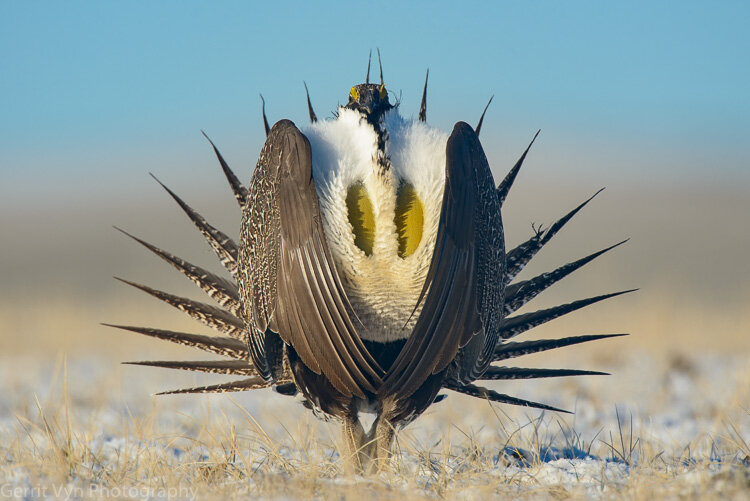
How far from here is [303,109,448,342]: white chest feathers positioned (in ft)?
9.16

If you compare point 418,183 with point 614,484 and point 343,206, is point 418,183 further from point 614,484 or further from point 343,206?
point 614,484

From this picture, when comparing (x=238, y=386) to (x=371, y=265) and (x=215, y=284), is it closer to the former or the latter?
(x=215, y=284)

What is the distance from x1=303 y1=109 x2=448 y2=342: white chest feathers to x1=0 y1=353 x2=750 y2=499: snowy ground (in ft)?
1.98

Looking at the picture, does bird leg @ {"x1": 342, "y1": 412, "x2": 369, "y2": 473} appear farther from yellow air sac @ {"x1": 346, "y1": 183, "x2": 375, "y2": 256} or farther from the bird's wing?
yellow air sac @ {"x1": 346, "y1": 183, "x2": 375, "y2": 256}

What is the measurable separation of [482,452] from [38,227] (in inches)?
1876

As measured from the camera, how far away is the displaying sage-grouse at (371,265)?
2.66 metres

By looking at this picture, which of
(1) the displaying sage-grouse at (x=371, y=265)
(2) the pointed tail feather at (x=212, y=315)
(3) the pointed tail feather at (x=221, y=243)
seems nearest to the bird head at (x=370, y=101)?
(1) the displaying sage-grouse at (x=371, y=265)

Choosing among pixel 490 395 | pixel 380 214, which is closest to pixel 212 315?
pixel 380 214

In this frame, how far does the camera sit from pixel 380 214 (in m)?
2.78

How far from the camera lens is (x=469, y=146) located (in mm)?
2850

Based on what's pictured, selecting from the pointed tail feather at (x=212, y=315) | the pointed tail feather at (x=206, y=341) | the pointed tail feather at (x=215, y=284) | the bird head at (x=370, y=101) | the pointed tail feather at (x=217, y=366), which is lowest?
the pointed tail feather at (x=217, y=366)

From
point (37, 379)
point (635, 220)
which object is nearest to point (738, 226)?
point (635, 220)

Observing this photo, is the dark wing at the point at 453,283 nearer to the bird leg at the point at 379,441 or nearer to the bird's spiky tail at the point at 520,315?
the bird leg at the point at 379,441

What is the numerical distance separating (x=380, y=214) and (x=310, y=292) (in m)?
0.37
